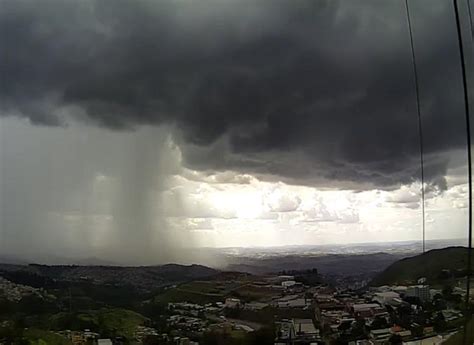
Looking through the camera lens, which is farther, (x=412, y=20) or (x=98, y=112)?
(x=412, y=20)

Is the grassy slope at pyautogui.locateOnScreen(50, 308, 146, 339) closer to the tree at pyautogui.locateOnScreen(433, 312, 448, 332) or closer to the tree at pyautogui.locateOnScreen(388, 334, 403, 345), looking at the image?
the tree at pyautogui.locateOnScreen(388, 334, 403, 345)

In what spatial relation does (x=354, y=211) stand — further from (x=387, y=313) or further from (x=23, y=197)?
(x=23, y=197)

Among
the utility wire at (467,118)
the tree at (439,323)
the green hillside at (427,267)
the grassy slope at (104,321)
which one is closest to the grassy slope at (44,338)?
the grassy slope at (104,321)

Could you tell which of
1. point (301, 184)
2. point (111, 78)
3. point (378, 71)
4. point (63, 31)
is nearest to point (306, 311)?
point (301, 184)

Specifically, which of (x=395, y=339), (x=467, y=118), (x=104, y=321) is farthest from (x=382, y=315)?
(x=104, y=321)

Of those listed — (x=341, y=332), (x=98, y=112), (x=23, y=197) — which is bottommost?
(x=341, y=332)

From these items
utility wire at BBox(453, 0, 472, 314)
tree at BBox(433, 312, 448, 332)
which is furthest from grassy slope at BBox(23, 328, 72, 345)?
utility wire at BBox(453, 0, 472, 314)

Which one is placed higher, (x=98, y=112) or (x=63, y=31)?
(x=63, y=31)

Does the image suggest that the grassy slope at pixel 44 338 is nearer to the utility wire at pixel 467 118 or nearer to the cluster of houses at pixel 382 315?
the cluster of houses at pixel 382 315
